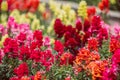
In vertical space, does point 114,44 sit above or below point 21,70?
above

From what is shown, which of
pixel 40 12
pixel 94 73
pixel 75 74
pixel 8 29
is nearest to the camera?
pixel 94 73

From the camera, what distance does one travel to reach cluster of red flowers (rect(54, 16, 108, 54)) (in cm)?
579

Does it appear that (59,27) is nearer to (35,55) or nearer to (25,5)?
(35,55)

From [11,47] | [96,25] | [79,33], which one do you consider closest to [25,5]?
[79,33]

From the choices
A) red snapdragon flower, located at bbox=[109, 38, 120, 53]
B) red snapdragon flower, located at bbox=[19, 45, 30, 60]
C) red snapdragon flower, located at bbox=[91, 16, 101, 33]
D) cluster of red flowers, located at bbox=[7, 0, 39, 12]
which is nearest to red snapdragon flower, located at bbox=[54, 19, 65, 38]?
red snapdragon flower, located at bbox=[91, 16, 101, 33]

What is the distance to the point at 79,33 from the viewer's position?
20.9ft

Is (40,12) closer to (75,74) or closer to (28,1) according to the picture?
(28,1)

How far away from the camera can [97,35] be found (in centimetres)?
585

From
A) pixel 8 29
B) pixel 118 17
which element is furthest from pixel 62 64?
pixel 118 17

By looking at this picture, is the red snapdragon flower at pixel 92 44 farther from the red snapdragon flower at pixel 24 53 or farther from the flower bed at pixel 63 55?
the red snapdragon flower at pixel 24 53

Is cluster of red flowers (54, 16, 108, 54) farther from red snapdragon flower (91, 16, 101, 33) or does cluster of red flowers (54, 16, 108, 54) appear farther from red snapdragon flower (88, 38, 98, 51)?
red snapdragon flower (88, 38, 98, 51)

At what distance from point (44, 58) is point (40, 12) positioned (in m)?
4.91

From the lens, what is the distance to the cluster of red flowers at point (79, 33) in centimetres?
579

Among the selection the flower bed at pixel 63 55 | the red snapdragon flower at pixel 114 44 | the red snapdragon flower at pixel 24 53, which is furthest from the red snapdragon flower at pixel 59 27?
the red snapdragon flower at pixel 114 44
